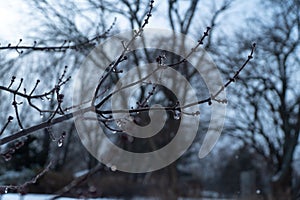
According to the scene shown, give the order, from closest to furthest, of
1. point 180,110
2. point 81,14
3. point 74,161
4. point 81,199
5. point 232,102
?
point 180,110 < point 81,199 < point 81,14 < point 232,102 < point 74,161

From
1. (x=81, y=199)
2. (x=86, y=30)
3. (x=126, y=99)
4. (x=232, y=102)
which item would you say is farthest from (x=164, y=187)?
(x=81, y=199)

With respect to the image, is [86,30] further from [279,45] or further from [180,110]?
[279,45]

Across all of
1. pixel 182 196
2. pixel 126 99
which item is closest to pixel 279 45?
pixel 182 196

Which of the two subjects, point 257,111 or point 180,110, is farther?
point 257,111

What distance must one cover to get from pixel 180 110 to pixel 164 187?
1025 centimetres

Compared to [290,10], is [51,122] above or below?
below

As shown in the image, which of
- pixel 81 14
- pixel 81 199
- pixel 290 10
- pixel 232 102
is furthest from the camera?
pixel 232 102

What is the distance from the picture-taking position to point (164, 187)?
1161 centimetres

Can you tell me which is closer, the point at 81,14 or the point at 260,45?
the point at 81,14

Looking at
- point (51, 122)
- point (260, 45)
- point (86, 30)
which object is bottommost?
point (51, 122)

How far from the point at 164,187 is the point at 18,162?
378 centimetres

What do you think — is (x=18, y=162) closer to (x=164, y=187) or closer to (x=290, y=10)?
(x=164, y=187)

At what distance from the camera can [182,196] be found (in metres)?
11.5

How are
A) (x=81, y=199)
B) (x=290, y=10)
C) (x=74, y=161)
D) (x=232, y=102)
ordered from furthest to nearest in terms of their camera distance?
(x=74, y=161) → (x=232, y=102) → (x=290, y=10) → (x=81, y=199)
